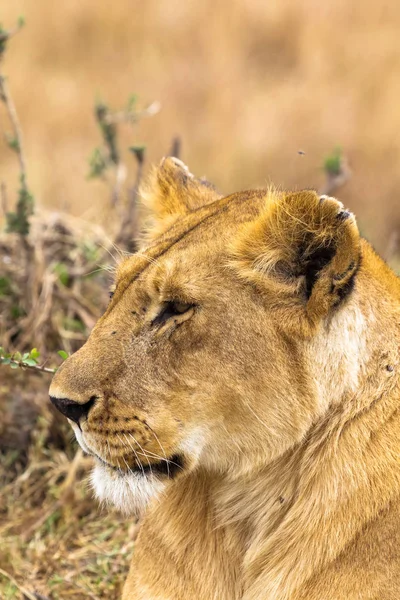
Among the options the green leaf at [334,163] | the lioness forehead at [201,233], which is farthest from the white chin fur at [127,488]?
the green leaf at [334,163]

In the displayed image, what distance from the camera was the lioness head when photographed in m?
2.55

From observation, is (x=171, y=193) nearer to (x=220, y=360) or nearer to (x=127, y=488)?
(x=220, y=360)

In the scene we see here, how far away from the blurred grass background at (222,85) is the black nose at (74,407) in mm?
6349

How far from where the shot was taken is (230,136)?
1032cm

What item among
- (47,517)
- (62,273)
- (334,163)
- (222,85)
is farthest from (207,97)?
(47,517)

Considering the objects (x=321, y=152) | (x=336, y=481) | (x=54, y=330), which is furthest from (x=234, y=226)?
(x=321, y=152)

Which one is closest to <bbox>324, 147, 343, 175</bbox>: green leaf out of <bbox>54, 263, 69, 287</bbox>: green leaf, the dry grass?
<bbox>54, 263, 69, 287</bbox>: green leaf

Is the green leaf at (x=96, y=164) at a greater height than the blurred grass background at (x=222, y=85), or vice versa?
the green leaf at (x=96, y=164)

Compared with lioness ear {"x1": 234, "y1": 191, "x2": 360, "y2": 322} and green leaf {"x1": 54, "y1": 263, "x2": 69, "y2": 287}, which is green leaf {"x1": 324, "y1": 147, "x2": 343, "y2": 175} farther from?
lioness ear {"x1": 234, "y1": 191, "x2": 360, "y2": 322}

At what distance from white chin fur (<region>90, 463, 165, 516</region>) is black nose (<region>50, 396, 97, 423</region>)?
186 millimetres

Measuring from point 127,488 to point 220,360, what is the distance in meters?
0.45

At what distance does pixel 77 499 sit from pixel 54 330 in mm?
980

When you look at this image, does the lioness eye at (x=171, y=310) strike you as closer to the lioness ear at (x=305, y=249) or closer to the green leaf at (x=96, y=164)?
the lioness ear at (x=305, y=249)

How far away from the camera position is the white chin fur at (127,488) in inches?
106
